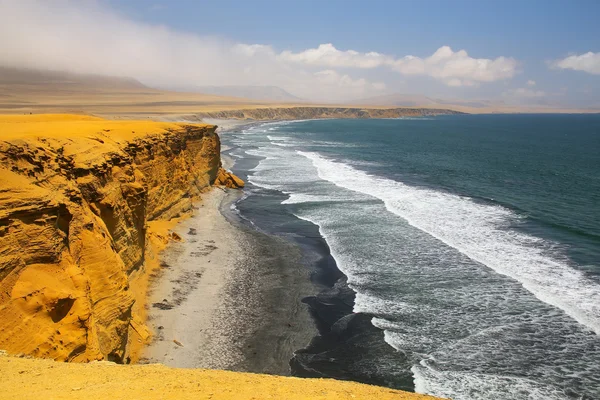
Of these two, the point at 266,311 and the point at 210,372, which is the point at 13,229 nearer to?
the point at 210,372

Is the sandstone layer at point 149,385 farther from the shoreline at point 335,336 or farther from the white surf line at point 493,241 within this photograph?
the white surf line at point 493,241

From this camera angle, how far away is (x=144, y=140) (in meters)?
25.6

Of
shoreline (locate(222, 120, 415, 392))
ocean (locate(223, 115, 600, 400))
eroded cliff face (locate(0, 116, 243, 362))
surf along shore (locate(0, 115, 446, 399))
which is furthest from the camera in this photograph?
shoreline (locate(222, 120, 415, 392))

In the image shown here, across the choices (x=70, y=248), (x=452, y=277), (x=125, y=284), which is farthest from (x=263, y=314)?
(x=452, y=277)

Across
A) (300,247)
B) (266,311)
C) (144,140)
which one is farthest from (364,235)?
(144,140)

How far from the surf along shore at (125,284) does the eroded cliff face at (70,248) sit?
3 cm

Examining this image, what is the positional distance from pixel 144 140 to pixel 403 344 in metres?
18.1

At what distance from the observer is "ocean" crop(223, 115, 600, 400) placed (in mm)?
14508

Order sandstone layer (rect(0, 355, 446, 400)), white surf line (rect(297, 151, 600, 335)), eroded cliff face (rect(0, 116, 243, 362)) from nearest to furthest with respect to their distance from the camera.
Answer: sandstone layer (rect(0, 355, 446, 400)), eroded cliff face (rect(0, 116, 243, 362)), white surf line (rect(297, 151, 600, 335))

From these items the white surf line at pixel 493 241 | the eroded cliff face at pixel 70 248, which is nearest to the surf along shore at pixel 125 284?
the eroded cliff face at pixel 70 248

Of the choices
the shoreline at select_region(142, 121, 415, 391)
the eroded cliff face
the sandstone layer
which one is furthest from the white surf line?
the eroded cliff face

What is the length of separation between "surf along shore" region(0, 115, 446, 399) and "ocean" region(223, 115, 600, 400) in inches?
99.6

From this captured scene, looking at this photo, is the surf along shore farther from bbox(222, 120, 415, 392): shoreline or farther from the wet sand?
bbox(222, 120, 415, 392): shoreline

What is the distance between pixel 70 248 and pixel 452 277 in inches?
649
